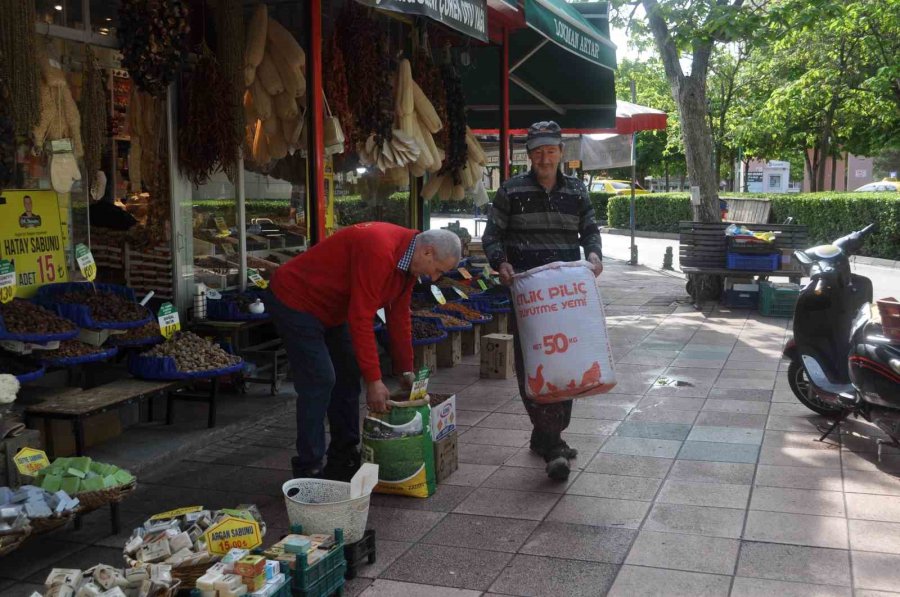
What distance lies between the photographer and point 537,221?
223 inches

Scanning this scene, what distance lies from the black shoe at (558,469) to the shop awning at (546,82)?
5726 millimetres

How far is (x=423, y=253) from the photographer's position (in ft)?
15.0

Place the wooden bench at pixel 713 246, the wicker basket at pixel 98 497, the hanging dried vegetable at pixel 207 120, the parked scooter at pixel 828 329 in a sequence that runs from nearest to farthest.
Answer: the wicker basket at pixel 98 497 < the parked scooter at pixel 828 329 < the hanging dried vegetable at pixel 207 120 < the wooden bench at pixel 713 246

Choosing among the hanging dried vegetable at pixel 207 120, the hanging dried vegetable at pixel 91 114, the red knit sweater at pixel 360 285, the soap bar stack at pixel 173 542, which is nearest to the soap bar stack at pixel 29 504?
the soap bar stack at pixel 173 542

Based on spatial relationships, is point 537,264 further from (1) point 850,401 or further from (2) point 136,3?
(2) point 136,3

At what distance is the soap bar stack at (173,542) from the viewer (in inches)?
141

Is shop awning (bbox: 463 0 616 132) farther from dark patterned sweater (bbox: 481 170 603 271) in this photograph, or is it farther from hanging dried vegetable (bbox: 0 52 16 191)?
hanging dried vegetable (bbox: 0 52 16 191)

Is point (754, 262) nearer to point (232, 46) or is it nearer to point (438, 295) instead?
point (438, 295)

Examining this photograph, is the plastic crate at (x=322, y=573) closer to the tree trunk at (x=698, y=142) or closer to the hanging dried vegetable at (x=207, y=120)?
the hanging dried vegetable at (x=207, y=120)

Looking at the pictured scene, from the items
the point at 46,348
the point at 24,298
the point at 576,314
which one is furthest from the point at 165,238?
the point at 576,314

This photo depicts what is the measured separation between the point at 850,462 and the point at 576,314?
83.9 inches

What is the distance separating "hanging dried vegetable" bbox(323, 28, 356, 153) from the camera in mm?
7332

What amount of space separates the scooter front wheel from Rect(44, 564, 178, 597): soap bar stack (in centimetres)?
493

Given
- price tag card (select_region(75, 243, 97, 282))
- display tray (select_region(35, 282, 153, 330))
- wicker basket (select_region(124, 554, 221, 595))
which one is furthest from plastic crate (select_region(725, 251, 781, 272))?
wicker basket (select_region(124, 554, 221, 595))
